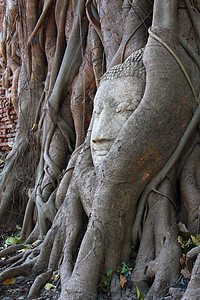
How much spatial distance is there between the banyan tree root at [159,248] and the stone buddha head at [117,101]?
22.2 inches

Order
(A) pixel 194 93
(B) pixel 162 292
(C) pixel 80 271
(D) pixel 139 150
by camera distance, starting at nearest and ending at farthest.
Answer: (B) pixel 162 292 → (C) pixel 80 271 → (D) pixel 139 150 → (A) pixel 194 93

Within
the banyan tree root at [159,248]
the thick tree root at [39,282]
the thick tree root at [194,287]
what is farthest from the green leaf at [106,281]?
the thick tree root at [194,287]

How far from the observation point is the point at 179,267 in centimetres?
190

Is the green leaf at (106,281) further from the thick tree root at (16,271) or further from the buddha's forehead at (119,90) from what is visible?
the buddha's forehead at (119,90)

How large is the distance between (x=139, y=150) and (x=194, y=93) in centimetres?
62

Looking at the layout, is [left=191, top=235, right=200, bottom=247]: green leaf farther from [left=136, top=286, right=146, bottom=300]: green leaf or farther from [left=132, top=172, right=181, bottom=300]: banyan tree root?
[left=136, top=286, right=146, bottom=300]: green leaf

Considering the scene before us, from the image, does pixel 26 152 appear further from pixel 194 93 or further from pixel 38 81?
pixel 194 93

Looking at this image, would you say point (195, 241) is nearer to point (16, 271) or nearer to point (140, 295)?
point (140, 295)

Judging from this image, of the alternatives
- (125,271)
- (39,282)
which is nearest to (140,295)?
(125,271)

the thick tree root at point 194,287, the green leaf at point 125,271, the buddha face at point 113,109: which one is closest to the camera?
the thick tree root at point 194,287

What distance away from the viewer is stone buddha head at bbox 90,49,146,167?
97.3 inches

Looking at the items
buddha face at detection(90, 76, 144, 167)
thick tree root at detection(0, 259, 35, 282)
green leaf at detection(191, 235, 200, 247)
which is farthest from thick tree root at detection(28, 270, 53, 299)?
green leaf at detection(191, 235, 200, 247)

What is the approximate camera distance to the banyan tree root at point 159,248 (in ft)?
6.12

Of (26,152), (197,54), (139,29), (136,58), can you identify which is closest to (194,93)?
(197,54)
